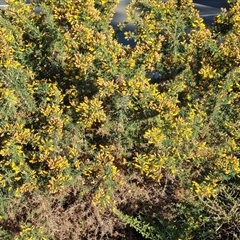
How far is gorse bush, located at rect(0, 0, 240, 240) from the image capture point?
3.08m

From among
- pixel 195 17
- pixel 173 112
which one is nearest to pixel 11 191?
pixel 173 112

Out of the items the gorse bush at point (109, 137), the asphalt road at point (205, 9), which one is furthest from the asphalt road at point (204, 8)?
the gorse bush at point (109, 137)

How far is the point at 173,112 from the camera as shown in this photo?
9.98 ft

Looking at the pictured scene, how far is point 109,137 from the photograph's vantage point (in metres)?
3.49

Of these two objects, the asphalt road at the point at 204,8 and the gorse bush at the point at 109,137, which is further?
the asphalt road at the point at 204,8

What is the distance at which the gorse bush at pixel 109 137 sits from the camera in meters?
3.08

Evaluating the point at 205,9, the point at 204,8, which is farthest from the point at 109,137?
the point at 204,8

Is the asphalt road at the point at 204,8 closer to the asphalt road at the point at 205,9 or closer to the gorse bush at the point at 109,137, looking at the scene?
the asphalt road at the point at 205,9

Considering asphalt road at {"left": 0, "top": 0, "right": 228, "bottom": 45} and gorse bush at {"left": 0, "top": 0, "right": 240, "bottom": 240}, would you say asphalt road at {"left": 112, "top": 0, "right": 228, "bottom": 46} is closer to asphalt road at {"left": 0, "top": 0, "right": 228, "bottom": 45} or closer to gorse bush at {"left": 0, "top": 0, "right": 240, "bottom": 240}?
asphalt road at {"left": 0, "top": 0, "right": 228, "bottom": 45}

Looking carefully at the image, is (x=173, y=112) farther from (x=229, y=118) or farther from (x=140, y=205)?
(x=140, y=205)

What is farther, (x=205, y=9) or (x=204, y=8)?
(x=204, y=8)

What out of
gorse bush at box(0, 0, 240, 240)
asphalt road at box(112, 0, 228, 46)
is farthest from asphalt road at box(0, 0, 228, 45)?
gorse bush at box(0, 0, 240, 240)

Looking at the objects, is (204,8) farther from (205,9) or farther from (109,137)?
(109,137)

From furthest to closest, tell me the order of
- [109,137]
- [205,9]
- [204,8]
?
1. [204,8]
2. [205,9]
3. [109,137]
